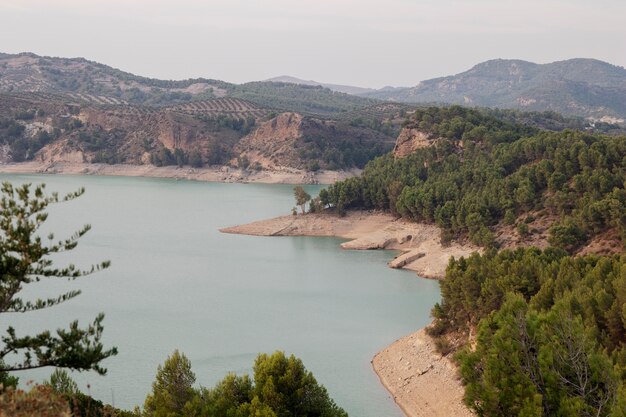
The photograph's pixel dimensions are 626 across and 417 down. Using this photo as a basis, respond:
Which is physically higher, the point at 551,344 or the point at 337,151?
the point at 551,344

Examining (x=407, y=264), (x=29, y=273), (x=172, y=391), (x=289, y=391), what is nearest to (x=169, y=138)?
(x=407, y=264)

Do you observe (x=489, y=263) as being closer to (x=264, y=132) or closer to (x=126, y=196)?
(x=126, y=196)

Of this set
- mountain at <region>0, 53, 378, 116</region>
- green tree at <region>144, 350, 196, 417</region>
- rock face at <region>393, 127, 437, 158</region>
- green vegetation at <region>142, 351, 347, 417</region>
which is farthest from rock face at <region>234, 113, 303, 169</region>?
green tree at <region>144, 350, 196, 417</region>

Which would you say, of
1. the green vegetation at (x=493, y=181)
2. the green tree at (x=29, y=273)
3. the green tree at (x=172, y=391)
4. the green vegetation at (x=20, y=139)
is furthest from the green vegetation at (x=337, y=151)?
the green tree at (x=29, y=273)

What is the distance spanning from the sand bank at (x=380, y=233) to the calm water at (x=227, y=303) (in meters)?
1.09

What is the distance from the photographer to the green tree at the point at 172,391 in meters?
16.4

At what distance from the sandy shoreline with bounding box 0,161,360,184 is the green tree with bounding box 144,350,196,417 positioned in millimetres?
72490

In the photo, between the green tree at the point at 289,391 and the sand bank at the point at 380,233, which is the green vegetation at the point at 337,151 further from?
the green tree at the point at 289,391

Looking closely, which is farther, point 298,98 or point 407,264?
point 298,98

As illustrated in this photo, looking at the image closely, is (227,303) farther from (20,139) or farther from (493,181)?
(20,139)

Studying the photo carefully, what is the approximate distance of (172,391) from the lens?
16.8 m

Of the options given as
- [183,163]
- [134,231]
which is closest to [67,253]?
[134,231]

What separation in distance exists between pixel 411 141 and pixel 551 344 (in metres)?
49.5

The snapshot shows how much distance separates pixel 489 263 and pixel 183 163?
72.5 meters
